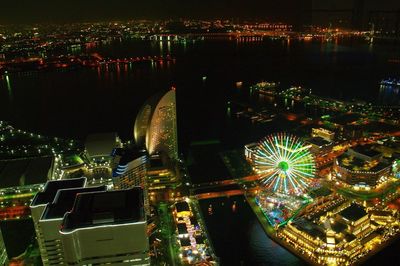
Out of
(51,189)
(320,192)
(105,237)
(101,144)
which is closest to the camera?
(105,237)

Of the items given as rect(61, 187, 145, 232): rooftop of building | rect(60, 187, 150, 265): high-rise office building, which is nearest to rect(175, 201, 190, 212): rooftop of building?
rect(61, 187, 145, 232): rooftop of building

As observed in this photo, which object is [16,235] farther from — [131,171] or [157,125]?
[157,125]

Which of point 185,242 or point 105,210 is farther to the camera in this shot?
point 185,242

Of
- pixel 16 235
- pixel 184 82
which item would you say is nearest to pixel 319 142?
pixel 16 235

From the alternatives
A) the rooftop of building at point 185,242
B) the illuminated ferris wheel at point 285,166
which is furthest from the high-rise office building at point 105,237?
the illuminated ferris wheel at point 285,166

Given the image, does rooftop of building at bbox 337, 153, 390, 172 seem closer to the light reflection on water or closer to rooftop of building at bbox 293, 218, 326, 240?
rooftop of building at bbox 293, 218, 326, 240

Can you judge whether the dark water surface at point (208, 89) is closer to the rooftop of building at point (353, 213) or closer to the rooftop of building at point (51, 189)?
the rooftop of building at point (353, 213)
